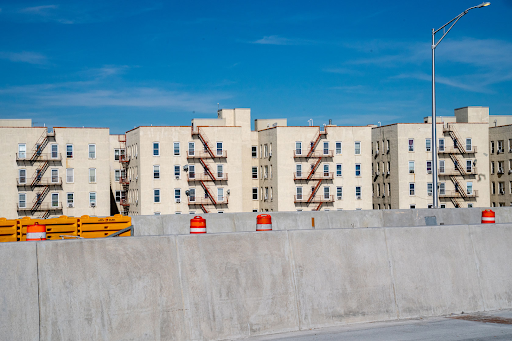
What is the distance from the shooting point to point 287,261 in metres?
10.2

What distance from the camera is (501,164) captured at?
277 ft

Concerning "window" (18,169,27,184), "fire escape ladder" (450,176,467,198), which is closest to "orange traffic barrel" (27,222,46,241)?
"window" (18,169,27,184)

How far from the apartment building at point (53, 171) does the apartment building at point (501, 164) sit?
53.4 meters

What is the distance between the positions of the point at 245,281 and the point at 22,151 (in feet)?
208

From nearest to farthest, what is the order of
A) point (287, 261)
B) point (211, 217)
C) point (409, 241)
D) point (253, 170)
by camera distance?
1. point (287, 261)
2. point (409, 241)
3. point (211, 217)
4. point (253, 170)

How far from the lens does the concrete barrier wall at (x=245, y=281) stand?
8.46 m

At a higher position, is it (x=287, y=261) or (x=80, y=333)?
(x=287, y=261)

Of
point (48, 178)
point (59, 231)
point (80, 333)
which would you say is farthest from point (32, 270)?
point (48, 178)

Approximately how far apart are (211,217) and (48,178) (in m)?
52.0

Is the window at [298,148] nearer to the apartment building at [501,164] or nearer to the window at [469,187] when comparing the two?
the window at [469,187]

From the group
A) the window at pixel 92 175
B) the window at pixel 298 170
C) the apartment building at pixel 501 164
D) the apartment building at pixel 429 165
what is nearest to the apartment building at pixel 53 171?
the window at pixel 92 175

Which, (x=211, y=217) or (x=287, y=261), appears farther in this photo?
(x=211, y=217)

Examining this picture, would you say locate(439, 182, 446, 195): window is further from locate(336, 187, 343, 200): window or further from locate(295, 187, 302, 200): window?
locate(295, 187, 302, 200): window

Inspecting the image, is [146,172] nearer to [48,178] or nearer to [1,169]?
[48,178]
